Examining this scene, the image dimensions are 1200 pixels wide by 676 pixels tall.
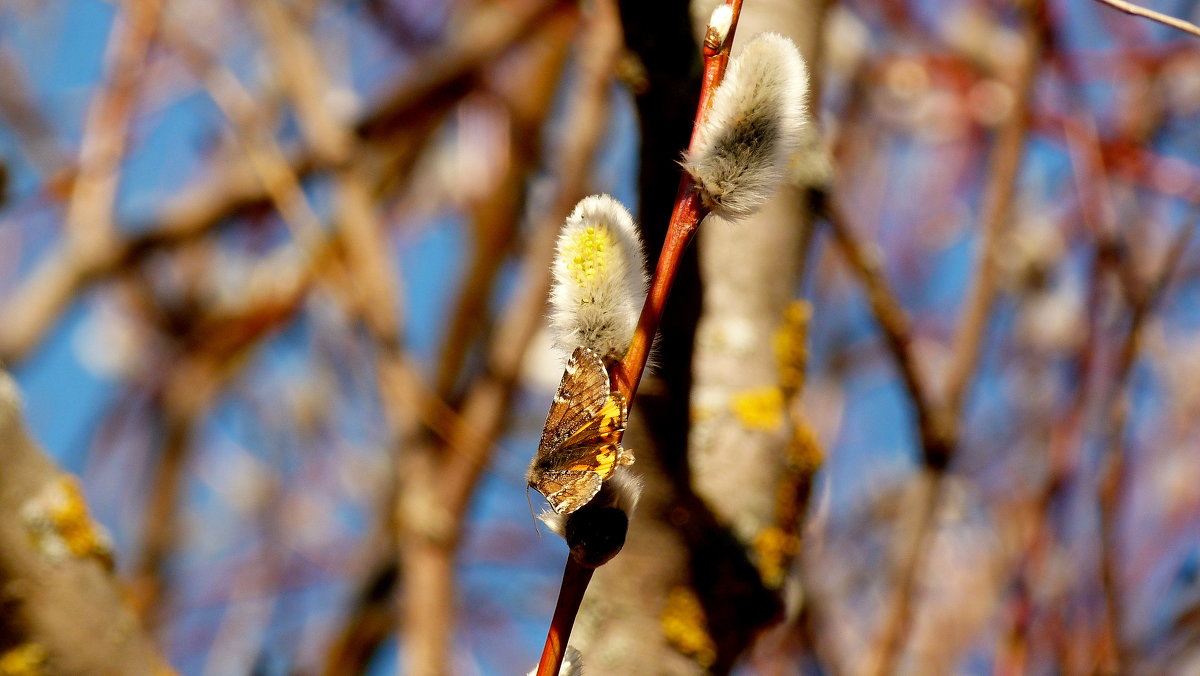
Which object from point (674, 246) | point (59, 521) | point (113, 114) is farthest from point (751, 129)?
point (113, 114)

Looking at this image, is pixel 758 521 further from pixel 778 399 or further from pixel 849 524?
pixel 849 524

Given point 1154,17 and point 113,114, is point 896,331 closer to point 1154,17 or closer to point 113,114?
point 1154,17

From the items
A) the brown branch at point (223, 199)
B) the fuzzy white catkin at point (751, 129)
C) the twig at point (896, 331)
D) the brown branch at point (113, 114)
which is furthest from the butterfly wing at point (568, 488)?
the brown branch at point (223, 199)

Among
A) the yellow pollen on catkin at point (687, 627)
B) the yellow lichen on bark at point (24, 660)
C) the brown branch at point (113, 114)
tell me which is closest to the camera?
the yellow lichen on bark at point (24, 660)

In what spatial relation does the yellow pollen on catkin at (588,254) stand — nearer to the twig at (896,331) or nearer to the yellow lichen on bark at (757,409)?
the yellow lichen on bark at (757,409)

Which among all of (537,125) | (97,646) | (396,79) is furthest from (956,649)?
(396,79)

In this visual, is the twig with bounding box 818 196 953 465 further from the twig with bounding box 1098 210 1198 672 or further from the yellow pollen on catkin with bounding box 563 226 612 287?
the yellow pollen on catkin with bounding box 563 226 612 287

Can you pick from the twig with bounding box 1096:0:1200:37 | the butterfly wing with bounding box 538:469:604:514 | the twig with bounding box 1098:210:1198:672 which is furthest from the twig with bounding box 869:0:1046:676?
the butterfly wing with bounding box 538:469:604:514
